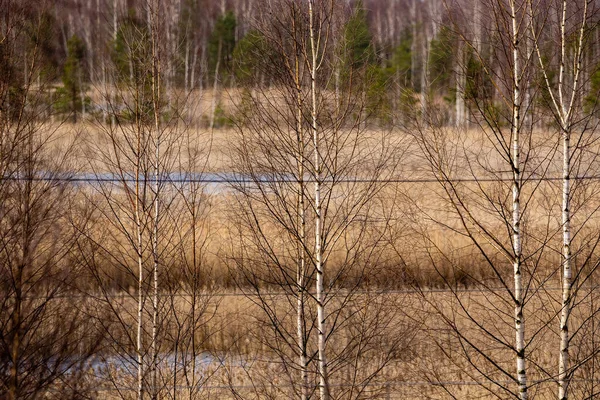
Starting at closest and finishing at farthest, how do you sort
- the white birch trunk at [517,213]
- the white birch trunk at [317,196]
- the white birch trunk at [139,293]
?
the white birch trunk at [517,213] → the white birch trunk at [317,196] → the white birch trunk at [139,293]

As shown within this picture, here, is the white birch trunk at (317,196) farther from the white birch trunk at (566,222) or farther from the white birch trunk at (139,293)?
the white birch trunk at (566,222)

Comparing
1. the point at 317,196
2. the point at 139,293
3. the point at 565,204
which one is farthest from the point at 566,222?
the point at 139,293

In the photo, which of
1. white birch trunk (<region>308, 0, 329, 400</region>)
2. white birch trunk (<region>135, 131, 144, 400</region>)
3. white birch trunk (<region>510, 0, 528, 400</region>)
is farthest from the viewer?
white birch trunk (<region>135, 131, 144, 400</region>)

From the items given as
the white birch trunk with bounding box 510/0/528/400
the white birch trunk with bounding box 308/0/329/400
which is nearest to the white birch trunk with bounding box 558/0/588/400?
the white birch trunk with bounding box 510/0/528/400

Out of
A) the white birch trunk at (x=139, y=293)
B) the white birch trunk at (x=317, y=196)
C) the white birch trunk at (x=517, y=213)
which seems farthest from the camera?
the white birch trunk at (x=139, y=293)

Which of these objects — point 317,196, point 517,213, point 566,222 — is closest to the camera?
point 517,213

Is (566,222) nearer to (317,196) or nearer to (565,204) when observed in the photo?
(565,204)

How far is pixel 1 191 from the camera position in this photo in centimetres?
764

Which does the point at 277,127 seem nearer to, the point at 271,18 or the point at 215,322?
the point at 271,18

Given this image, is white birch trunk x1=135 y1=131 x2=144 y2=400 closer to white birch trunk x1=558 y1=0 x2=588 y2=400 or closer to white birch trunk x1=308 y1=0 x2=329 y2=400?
white birch trunk x1=308 y1=0 x2=329 y2=400

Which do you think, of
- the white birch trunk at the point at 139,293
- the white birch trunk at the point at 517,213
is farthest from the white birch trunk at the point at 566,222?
the white birch trunk at the point at 139,293

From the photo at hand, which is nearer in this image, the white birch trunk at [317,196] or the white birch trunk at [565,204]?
the white birch trunk at [565,204]

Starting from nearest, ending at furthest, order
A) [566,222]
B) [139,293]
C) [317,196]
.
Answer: [566,222]
[317,196]
[139,293]

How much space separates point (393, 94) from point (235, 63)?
6.60 feet
